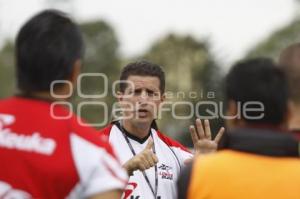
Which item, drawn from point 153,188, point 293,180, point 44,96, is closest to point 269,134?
point 293,180

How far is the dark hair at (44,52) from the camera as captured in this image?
3885 millimetres

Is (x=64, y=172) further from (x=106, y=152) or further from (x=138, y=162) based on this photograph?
(x=138, y=162)

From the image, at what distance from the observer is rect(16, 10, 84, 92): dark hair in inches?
153

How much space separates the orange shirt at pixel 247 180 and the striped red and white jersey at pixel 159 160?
231cm

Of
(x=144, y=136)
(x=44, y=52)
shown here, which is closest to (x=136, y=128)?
(x=144, y=136)

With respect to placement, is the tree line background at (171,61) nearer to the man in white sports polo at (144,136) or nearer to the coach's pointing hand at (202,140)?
the man in white sports polo at (144,136)

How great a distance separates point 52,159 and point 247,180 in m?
0.88

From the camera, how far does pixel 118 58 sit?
206 feet

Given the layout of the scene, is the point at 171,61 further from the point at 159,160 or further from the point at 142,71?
the point at 159,160

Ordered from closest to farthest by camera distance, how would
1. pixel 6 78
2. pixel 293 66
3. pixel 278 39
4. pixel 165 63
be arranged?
pixel 293 66
pixel 6 78
pixel 165 63
pixel 278 39

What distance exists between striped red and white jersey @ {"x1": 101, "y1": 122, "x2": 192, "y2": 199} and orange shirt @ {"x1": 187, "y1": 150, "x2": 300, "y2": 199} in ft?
7.57

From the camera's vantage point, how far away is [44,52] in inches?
153

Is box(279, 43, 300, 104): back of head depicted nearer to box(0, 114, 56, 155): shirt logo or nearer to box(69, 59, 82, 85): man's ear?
box(69, 59, 82, 85): man's ear

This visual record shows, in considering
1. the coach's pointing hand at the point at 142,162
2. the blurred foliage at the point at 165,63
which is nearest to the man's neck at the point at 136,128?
the coach's pointing hand at the point at 142,162
